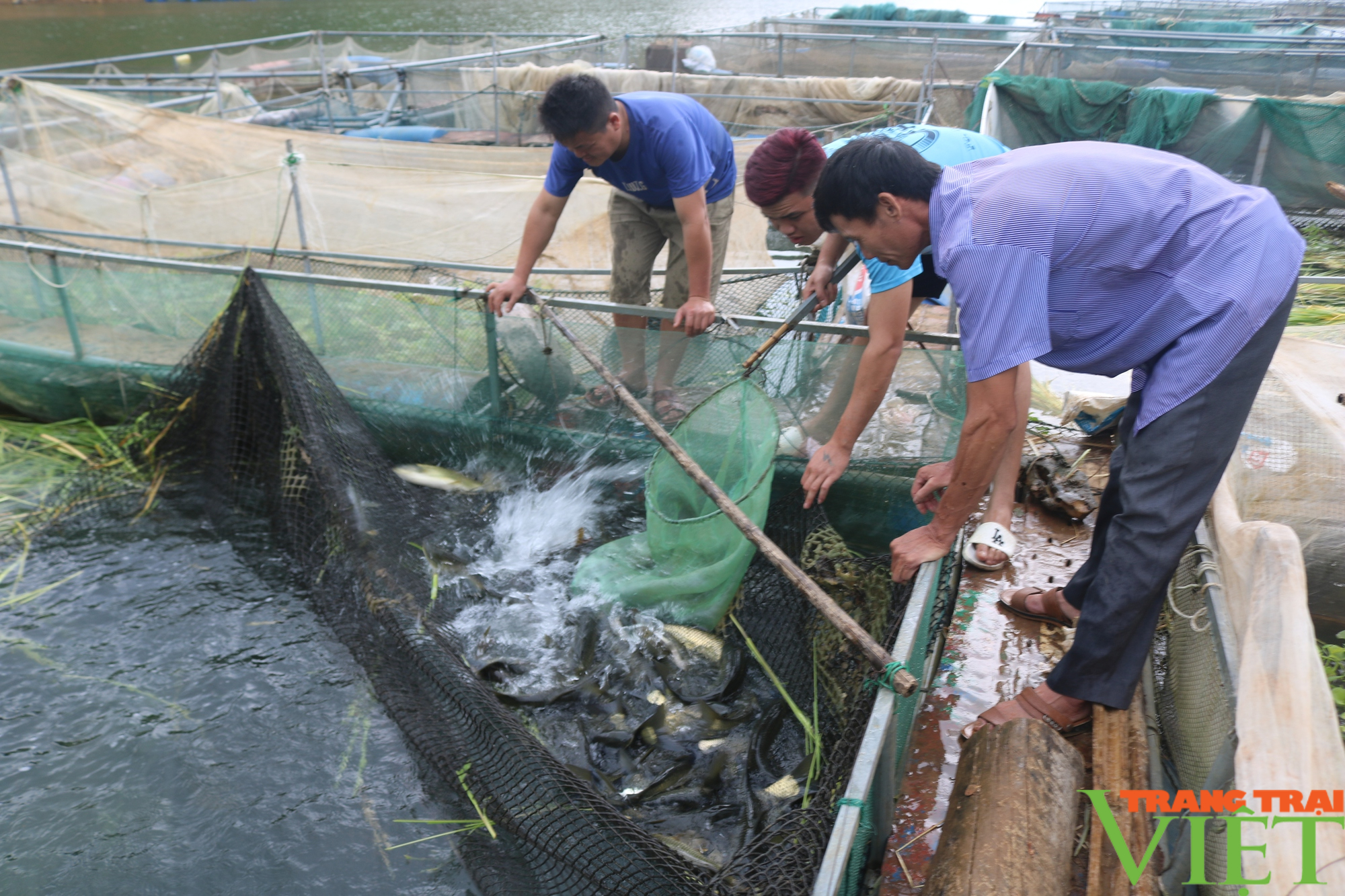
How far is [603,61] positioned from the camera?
15.4 metres

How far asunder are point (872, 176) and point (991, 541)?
1604 millimetres

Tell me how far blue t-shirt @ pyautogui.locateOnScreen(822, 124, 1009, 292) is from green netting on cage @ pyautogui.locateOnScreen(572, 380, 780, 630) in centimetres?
71

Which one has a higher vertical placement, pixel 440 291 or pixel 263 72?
pixel 263 72

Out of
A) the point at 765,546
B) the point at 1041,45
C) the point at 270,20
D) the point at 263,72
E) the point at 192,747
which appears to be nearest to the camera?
the point at 765,546

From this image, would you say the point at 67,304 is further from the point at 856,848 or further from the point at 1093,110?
the point at 1093,110

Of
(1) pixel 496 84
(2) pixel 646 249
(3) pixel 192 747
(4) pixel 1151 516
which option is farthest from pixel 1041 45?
(3) pixel 192 747

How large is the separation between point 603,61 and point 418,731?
1504 cm

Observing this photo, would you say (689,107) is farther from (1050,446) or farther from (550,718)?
(550,718)

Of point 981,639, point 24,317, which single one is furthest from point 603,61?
point 981,639

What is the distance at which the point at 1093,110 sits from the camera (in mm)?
9742

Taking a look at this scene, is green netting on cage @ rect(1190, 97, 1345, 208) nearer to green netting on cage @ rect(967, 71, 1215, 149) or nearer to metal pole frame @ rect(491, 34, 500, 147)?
green netting on cage @ rect(967, 71, 1215, 149)

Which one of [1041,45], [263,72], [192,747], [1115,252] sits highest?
[263,72]

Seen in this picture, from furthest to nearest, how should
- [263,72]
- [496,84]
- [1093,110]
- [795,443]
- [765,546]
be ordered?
[263,72] → [496,84] → [1093,110] → [795,443] → [765,546]

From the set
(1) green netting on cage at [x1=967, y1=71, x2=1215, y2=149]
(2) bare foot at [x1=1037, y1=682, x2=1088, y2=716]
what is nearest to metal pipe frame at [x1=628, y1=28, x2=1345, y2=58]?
(1) green netting on cage at [x1=967, y1=71, x2=1215, y2=149]
